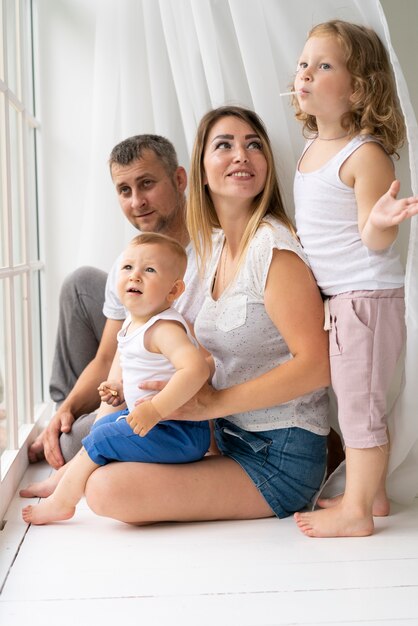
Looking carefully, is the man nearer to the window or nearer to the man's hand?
the man's hand

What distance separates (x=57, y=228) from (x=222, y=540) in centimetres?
157

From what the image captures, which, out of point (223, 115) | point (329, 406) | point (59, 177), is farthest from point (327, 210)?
point (59, 177)

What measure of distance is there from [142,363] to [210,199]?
1.62ft

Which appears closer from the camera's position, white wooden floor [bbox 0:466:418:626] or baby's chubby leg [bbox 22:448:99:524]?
white wooden floor [bbox 0:466:418:626]

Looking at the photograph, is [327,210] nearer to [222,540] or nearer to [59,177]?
[222,540]

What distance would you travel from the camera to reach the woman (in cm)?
180

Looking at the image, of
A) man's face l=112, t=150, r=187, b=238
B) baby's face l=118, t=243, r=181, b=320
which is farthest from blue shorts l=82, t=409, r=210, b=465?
man's face l=112, t=150, r=187, b=238

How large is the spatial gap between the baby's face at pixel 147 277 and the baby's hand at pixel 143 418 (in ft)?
0.84

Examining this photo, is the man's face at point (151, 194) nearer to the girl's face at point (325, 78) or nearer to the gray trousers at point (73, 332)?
the gray trousers at point (73, 332)

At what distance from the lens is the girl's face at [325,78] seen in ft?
5.86

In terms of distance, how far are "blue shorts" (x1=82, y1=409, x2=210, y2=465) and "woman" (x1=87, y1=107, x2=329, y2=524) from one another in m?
0.03

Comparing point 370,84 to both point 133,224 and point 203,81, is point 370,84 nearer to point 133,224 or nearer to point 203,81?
point 203,81

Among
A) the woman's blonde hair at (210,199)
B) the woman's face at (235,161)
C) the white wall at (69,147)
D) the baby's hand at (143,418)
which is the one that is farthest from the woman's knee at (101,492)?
the white wall at (69,147)

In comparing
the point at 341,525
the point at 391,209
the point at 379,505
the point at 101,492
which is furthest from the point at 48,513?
the point at 391,209
